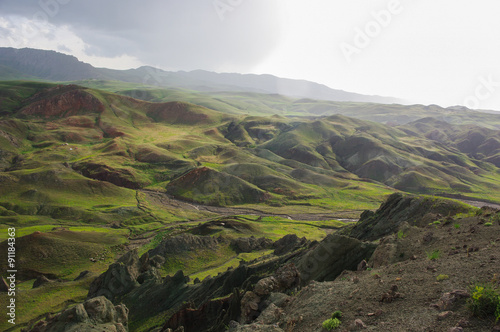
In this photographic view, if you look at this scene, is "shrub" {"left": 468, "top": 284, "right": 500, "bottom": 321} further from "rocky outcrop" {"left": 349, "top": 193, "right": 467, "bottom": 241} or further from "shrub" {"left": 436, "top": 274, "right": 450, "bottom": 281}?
"rocky outcrop" {"left": 349, "top": 193, "right": 467, "bottom": 241}

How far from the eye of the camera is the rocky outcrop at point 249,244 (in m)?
69.8

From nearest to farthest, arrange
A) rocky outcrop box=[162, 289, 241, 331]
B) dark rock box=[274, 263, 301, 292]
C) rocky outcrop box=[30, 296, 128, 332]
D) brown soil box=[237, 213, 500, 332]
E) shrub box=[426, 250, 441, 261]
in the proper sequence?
brown soil box=[237, 213, 500, 332] → shrub box=[426, 250, 441, 261] → rocky outcrop box=[30, 296, 128, 332] → dark rock box=[274, 263, 301, 292] → rocky outcrop box=[162, 289, 241, 331]

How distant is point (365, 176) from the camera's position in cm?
18588

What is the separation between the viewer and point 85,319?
2394 cm

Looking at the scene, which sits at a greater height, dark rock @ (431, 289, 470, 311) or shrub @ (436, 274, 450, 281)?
dark rock @ (431, 289, 470, 311)

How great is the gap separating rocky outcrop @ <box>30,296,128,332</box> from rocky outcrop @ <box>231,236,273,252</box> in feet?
145

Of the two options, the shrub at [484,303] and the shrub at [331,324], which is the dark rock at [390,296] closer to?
Answer: the shrub at [331,324]

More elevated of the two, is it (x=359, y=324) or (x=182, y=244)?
(x=359, y=324)

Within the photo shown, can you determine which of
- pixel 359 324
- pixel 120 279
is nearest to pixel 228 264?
pixel 120 279

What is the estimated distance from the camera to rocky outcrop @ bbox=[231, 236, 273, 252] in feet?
229

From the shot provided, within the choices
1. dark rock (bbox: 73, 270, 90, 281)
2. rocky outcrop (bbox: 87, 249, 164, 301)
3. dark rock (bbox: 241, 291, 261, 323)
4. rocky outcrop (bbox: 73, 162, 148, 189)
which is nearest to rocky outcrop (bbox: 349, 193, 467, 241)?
dark rock (bbox: 241, 291, 261, 323)

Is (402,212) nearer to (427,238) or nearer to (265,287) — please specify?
(427,238)

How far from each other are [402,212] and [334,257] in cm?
1983

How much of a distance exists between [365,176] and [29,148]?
7898 inches
